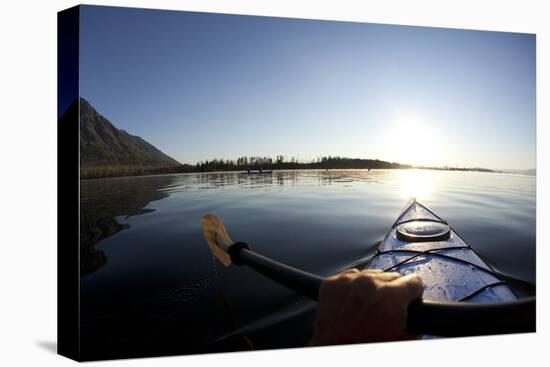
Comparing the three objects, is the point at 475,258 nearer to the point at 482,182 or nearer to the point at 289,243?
the point at 482,182

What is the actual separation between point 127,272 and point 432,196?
3130 millimetres

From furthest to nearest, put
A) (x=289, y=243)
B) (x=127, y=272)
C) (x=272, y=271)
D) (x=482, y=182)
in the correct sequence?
(x=482, y=182), (x=289, y=243), (x=127, y=272), (x=272, y=271)

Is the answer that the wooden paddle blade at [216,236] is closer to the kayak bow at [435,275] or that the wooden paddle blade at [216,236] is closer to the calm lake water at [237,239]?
the kayak bow at [435,275]

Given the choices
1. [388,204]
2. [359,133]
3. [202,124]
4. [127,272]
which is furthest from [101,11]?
[388,204]

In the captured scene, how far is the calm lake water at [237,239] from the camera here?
2.50 meters

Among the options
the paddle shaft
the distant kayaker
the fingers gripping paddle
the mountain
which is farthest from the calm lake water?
the paddle shaft

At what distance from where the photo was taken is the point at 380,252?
11.2ft

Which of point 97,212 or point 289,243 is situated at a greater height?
point 97,212

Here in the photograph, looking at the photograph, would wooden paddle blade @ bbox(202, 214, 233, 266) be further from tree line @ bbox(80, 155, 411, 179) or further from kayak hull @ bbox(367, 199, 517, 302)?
kayak hull @ bbox(367, 199, 517, 302)

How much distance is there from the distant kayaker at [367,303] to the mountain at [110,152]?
168 centimetres

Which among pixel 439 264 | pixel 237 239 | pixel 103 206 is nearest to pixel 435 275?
pixel 439 264

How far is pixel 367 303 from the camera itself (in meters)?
2.10

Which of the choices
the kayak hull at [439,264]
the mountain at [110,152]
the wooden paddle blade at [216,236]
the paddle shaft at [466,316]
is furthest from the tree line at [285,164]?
the paddle shaft at [466,316]

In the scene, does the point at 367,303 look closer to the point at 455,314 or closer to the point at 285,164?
the point at 455,314
